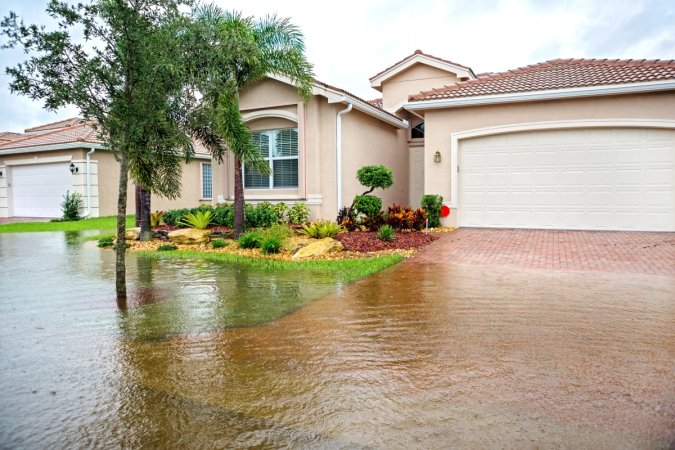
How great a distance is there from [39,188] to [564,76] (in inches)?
884

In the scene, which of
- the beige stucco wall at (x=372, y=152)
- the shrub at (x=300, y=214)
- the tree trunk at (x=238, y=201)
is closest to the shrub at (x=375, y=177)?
the beige stucco wall at (x=372, y=152)

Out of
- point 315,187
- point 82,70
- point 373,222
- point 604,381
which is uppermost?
point 82,70

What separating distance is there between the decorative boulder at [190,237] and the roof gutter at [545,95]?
22.7ft

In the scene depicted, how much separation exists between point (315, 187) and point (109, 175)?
40.5ft

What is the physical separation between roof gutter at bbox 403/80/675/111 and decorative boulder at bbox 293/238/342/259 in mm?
5718

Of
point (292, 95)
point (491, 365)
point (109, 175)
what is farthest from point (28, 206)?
point (491, 365)

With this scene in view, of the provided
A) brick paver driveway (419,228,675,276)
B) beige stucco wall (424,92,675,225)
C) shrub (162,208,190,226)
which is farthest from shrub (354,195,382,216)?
shrub (162,208,190,226)

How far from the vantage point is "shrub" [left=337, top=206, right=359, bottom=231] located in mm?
13406

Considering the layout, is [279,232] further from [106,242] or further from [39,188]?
[39,188]

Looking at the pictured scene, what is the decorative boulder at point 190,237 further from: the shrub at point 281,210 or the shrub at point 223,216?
the shrub at point 281,210

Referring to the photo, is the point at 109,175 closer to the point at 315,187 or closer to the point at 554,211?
the point at 315,187

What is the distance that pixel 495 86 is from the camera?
14.0m

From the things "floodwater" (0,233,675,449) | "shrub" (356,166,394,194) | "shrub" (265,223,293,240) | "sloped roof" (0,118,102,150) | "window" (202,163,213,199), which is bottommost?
"floodwater" (0,233,675,449)

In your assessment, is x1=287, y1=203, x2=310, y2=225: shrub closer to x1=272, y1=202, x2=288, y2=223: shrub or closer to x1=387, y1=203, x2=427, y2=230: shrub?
x1=272, y1=202, x2=288, y2=223: shrub
